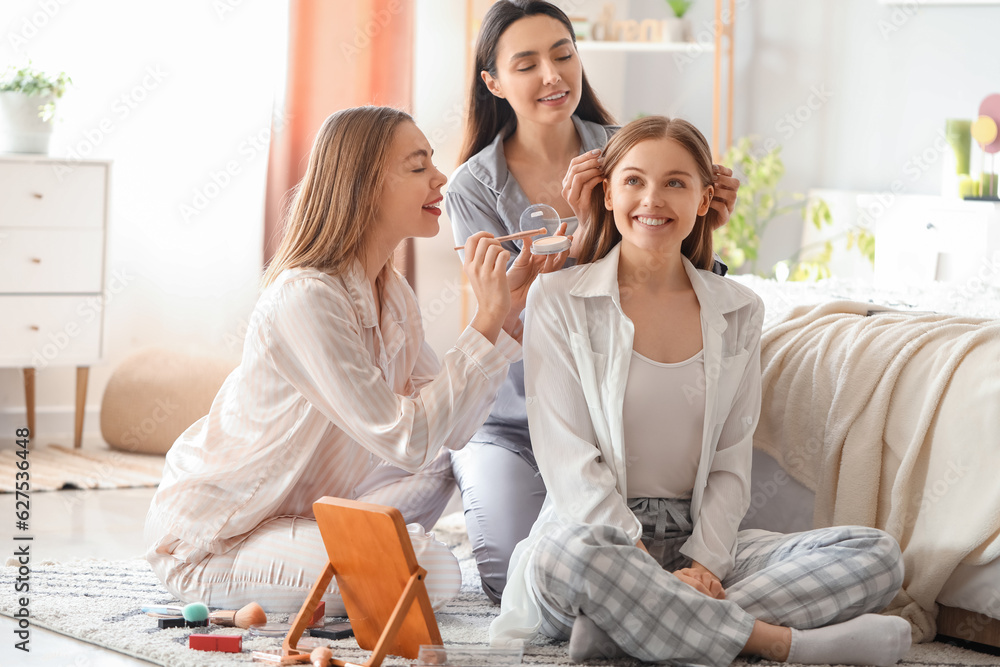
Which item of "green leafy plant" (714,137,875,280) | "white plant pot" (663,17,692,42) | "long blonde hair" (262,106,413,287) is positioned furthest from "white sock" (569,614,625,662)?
"white plant pot" (663,17,692,42)

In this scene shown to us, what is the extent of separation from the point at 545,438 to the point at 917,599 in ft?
2.12

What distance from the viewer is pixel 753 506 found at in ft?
6.74

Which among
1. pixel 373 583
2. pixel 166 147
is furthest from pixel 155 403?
pixel 373 583

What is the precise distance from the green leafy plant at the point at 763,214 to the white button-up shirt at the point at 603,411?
88.7 inches

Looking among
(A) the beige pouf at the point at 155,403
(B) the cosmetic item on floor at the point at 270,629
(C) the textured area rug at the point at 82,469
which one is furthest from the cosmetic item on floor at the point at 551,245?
(A) the beige pouf at the point at 155,403

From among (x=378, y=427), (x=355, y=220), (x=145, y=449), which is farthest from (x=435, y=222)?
(x=145, y=449)

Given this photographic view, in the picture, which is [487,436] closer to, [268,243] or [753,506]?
[753,506]

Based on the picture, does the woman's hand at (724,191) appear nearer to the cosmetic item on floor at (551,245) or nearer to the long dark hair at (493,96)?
the cosmetic item on floor at (551,245)

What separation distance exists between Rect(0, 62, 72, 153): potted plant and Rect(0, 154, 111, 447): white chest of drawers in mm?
123

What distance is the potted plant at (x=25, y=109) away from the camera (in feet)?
11.3

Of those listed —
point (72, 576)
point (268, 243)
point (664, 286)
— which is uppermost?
point (268, 243)

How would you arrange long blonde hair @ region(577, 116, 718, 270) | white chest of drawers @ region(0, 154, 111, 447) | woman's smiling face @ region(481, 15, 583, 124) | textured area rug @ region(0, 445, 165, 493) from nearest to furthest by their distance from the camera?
long blonde hair @ region(577, 116, 718, 270)
woman's smiling face @ region(481, 15, 583, 124)
textured area rug @ region(0, 445, 165, 493)
white chest of drawers @ region(0, 154, 111, 447)

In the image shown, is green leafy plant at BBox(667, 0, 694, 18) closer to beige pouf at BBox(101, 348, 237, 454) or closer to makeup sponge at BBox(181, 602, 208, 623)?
beige pouf at BBox(101, 348, 237, 454)

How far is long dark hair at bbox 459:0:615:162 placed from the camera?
2.23 metres
